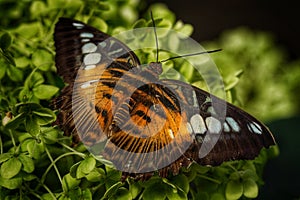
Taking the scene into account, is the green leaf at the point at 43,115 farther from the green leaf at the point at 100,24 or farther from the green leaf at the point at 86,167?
the green leaf at the point at 100,24

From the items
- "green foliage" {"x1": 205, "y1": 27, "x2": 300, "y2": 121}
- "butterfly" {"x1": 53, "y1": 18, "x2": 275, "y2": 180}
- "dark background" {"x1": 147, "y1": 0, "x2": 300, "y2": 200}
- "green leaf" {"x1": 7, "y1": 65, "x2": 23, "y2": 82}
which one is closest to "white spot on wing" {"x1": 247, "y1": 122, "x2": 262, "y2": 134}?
"butterfly" {"x1": 53, "y1": 18, "x2": 275, "y2": 180}

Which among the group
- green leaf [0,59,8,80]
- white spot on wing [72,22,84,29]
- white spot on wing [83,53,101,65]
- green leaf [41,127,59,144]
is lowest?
green leaf [41,127,59,144]

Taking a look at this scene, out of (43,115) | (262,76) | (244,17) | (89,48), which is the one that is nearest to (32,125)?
(43,115)

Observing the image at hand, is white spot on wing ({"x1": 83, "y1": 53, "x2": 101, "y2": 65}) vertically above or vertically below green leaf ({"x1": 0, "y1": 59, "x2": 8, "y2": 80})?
above

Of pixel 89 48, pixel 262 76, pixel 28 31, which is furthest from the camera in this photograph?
pixel 262 76

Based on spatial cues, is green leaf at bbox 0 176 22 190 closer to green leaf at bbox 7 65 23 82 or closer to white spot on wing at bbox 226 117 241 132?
green leaf at bbox 7 65 23 82

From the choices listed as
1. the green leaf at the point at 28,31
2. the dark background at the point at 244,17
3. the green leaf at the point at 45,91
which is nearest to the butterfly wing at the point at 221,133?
the green leaf at the point at 45,91

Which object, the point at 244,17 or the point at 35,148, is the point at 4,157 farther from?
the point at 244,17
